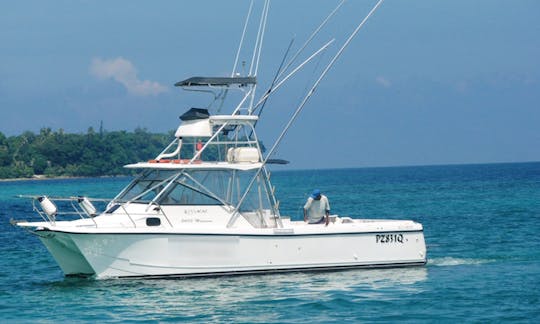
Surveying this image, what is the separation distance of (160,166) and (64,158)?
565 feet

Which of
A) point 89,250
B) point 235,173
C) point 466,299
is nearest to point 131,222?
point 89,250

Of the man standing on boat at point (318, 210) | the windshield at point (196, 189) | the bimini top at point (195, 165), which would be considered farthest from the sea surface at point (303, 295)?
the bimini top at point (195, 165)

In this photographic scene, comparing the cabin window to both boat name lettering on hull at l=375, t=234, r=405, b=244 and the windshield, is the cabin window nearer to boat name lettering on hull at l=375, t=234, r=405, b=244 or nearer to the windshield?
the windshield

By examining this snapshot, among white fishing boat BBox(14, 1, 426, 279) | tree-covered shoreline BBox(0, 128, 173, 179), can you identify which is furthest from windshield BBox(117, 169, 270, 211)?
tree-covered shoreline BBox(0, 128, 173, 179)

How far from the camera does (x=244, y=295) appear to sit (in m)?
21.3

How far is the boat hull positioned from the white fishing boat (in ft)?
0.07

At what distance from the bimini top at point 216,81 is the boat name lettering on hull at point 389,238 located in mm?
4594

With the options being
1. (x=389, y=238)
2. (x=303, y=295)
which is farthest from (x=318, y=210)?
(x=303, y=295)

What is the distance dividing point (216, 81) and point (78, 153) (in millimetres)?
171556

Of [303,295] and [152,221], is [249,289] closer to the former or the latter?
[303,295]

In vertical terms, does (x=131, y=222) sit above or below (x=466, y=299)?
above

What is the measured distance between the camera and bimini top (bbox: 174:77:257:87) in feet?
80.8

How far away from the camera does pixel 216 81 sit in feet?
81.4

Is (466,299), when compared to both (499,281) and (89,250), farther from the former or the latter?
Answer: (89,250)
